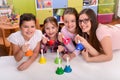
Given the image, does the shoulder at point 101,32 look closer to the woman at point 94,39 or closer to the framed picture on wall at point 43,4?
the woman at point 94,39

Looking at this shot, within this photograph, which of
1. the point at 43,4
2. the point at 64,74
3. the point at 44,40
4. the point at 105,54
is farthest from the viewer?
the point at 43,4

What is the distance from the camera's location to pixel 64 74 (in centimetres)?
132

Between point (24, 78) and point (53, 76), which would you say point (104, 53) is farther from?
point (24, 78)

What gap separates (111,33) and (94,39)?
0.64 ft

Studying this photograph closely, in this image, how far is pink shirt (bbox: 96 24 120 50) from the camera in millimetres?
1477

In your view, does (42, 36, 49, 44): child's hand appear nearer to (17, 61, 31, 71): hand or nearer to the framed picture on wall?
(17, 61, 31, 71): hand

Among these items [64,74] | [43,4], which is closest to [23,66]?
[64,74]

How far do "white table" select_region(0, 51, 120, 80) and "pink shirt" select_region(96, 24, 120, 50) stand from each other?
0.58ft

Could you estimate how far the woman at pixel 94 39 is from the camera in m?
1.45

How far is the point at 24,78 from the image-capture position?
4.19 feet

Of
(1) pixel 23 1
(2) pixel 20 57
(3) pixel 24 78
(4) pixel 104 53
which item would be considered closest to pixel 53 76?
(3) pixel 24 78

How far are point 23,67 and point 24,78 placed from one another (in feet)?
0.35

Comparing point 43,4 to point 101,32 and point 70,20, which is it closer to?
point 70,20

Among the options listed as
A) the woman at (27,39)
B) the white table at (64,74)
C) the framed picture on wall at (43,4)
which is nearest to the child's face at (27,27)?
the woman at (27,39)
